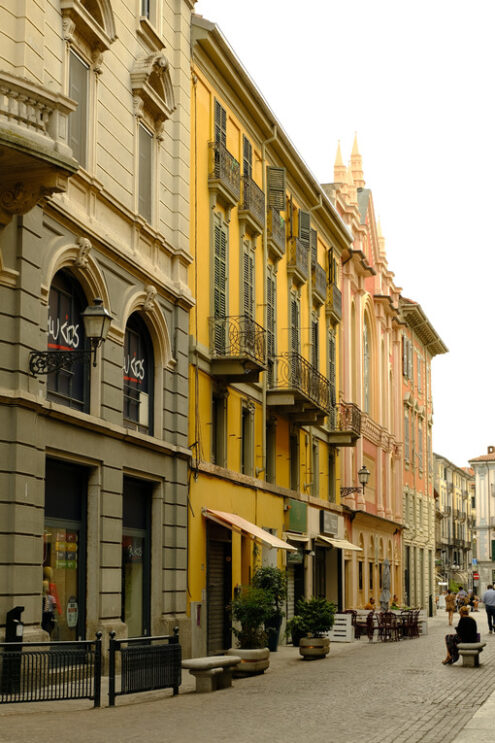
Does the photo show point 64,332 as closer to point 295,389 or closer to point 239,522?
point 239,522

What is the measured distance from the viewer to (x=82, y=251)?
19344 mm

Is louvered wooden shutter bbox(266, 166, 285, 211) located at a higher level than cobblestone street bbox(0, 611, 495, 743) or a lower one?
higher

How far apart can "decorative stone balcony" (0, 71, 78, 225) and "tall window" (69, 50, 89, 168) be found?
2.85 m

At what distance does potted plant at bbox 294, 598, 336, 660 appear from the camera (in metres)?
26.0

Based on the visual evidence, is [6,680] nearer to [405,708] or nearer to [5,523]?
[5,523]

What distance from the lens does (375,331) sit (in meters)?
52.5

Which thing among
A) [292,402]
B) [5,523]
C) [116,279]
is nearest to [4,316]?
[5,523]

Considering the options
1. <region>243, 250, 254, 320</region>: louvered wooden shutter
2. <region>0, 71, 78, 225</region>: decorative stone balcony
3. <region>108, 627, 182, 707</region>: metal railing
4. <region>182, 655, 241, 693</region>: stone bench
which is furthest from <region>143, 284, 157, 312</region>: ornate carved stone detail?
<region>243, 250, 254, 320</region>: louvered wooden shutter

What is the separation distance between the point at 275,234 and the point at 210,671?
1719 centimetres

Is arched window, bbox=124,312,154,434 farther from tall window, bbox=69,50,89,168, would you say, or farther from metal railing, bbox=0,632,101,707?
metal railing, bbox=0,632,101,707

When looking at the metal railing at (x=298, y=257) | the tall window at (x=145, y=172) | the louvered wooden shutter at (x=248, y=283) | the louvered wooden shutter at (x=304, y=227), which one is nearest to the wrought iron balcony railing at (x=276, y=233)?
the metal railing at (x=298, y=257)

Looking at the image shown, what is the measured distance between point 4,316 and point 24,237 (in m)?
1.23

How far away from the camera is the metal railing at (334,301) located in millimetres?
41125

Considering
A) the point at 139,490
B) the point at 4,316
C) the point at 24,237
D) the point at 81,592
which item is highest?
the point at 24,237
